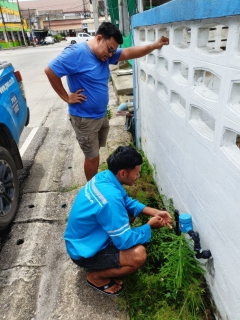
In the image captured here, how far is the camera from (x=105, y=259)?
200 centimetres

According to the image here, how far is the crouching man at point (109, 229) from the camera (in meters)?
1.81

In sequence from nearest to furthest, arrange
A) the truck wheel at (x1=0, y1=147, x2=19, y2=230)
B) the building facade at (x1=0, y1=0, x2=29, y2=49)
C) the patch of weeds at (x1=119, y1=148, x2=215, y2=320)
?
the patch of weeds at (x1=119, y1=148, x2=215, y2=320)
the truck wheel at (x1=0, y1=147, x2=19, y2=230)
the building facade at (x1=0, y1=0, x2=29, y2=49)

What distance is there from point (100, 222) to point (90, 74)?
153cm

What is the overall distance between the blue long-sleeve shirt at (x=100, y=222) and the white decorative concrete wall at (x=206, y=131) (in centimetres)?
53

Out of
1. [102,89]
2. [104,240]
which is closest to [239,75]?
[104,240]

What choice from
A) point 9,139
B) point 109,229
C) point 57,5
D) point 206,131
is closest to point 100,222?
point 109,229

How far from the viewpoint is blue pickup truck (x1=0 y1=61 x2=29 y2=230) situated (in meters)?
2.86

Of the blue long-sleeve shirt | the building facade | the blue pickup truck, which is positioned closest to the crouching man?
the blue long-sleeve shirt

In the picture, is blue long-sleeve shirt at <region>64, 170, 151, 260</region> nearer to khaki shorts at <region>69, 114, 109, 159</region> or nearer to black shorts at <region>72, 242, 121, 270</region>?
black shorts at <region>72, 242, 121, 270</region>

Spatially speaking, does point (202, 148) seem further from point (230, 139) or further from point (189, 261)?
point (189, 261)

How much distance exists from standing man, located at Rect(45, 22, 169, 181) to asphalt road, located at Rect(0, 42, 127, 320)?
776mm

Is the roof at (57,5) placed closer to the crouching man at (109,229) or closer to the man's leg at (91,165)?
the man's leg at (91,165)

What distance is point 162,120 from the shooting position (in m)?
2.64

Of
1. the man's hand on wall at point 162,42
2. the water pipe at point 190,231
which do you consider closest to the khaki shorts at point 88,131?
the man's hand on wall at point 162,42
